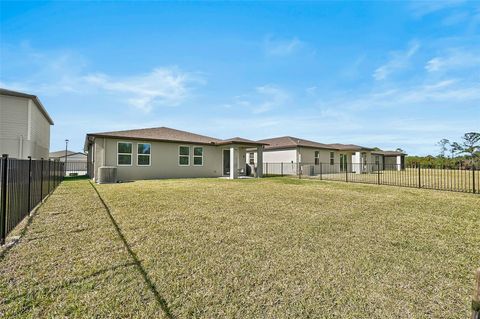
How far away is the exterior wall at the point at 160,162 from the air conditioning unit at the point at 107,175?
104cm

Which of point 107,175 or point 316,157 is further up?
point 316,157

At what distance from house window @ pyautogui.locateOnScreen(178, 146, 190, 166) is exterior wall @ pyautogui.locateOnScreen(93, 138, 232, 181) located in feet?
0.79

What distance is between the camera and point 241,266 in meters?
3.03

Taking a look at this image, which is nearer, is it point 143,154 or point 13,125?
point 13,125

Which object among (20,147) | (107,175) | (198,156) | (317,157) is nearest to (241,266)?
(107,175)

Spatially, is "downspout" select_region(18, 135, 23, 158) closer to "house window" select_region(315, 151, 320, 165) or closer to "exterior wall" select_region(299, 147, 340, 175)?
"exterior wall" select_region(299, 147, 340, 175)

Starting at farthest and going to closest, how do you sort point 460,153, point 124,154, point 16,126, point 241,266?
point 460,153 < point 124,154 < point 16,126 < point 241,266

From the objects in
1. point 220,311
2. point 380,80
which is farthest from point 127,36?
point 380,80

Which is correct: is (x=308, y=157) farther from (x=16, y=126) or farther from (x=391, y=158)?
(x=391, y=158)

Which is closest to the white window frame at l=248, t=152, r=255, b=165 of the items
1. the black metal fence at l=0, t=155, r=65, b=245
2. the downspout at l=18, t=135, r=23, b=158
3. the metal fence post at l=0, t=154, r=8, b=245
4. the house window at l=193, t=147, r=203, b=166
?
the house window at l=193, t=147, r=203, b=166

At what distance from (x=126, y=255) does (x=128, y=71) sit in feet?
34.0

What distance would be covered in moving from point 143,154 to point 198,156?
4223mm

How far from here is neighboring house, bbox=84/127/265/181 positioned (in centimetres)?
1453

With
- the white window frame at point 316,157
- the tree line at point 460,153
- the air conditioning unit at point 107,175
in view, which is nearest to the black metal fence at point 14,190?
the air conditioning unit at point 107,175
